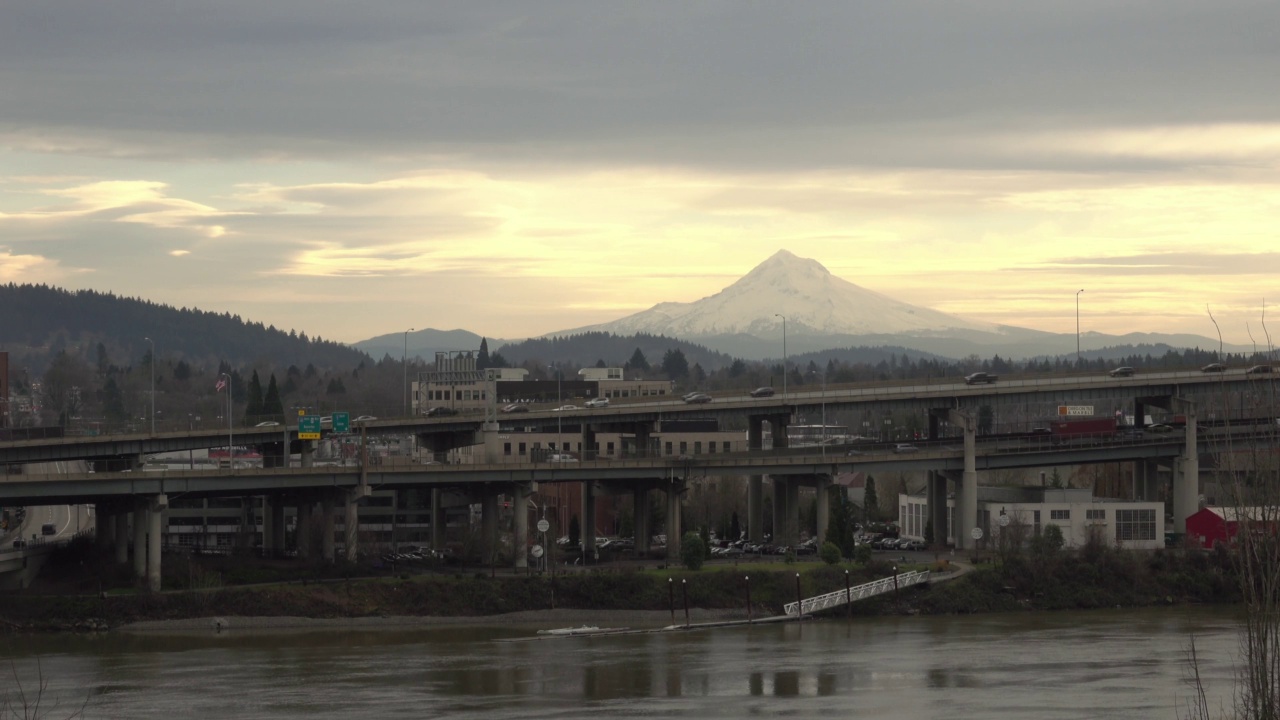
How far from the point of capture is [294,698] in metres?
68.1

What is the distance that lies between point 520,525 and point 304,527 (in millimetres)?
20297

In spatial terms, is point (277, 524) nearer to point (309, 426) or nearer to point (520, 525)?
point (309, 426)

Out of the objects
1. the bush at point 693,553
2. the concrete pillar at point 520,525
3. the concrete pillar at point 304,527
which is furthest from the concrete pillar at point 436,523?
the bush at point 693,553

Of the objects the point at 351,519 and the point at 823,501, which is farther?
the point at 823,501

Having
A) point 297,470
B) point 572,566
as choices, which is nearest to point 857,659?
point 572,566

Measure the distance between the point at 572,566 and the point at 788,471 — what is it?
67.3ft

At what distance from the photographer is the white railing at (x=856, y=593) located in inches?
3789

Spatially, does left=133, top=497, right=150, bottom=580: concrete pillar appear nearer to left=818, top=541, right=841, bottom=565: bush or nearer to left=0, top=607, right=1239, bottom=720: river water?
left=0, top=607, right=1239, bottom=720: river water

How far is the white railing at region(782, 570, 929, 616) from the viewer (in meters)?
96.2

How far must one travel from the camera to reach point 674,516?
119m

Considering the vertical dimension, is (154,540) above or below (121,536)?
above

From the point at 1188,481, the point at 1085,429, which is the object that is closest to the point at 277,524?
the point at 1085,429

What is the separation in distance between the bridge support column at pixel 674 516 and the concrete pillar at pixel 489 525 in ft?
40.4

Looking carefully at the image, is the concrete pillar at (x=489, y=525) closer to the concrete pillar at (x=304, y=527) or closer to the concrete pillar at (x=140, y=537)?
the concrete pillar at (x=304, y=527)
